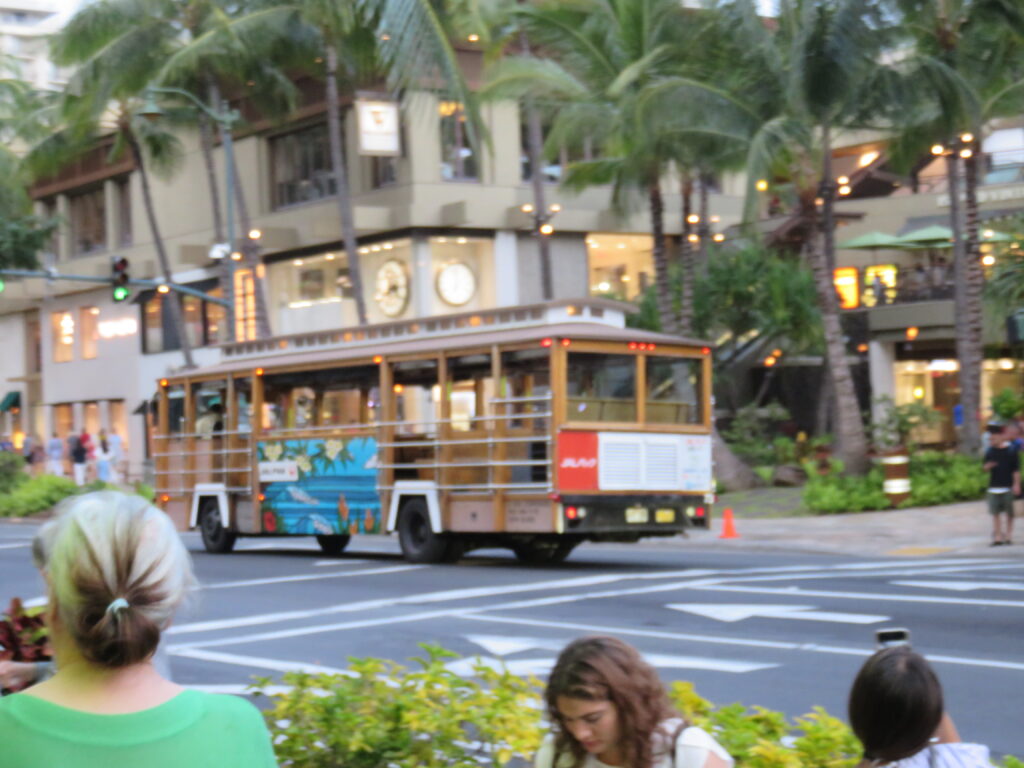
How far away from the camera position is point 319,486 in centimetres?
2223

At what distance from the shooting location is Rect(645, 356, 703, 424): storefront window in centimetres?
1977

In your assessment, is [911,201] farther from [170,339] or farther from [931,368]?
[170,339]

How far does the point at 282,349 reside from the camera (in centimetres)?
2339

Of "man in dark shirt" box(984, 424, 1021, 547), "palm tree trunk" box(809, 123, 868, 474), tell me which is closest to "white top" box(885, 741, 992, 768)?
"man in dark shirt" box(984, 424, 1021, 547)

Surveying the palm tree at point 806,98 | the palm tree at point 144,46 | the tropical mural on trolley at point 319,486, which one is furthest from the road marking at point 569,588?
the palm tree at point 144,46

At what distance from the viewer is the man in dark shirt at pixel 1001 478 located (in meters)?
20.2

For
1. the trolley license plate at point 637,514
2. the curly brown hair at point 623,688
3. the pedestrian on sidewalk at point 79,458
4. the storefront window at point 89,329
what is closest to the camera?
the curly brown hair at point 623,688

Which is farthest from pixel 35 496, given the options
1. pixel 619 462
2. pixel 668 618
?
pixel 668 618

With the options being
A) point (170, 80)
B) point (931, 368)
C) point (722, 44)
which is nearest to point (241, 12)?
point (170, 80)

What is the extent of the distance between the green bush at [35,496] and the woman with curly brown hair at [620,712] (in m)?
33.7

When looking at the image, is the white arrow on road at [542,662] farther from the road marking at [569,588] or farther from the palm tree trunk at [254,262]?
the palm tree trunk at [254,262]

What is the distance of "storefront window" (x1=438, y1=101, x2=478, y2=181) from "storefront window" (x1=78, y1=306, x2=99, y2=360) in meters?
19.1

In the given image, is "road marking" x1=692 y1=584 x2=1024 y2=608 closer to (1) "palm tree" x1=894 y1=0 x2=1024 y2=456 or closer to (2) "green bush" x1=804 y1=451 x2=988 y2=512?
(2) "green bush" x1=804 y1=451 x2=988 y2=512

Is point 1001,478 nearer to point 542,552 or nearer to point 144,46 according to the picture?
point 542,552
